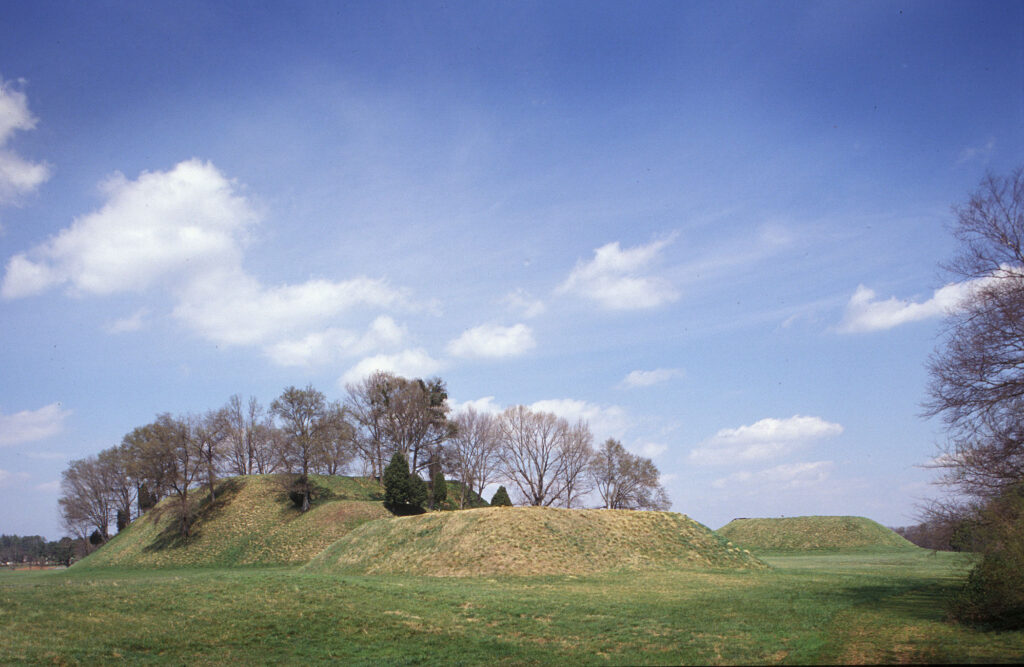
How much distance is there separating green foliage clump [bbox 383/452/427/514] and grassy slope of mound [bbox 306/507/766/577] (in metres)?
17.2

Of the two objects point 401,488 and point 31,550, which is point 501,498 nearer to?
point 401,488

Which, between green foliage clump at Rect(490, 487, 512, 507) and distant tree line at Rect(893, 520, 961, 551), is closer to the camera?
distant tree line at Rect(893, 520, 961, 551)

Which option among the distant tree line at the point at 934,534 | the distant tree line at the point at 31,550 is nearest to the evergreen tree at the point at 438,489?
the distant tree line at the point at 934,534

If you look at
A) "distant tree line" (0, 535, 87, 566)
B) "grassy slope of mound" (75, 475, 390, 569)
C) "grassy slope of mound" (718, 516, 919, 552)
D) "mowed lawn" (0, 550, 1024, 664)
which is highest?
"mowed lawn" (0, 550, 1024, 664)

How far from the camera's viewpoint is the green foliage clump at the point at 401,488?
5384cm

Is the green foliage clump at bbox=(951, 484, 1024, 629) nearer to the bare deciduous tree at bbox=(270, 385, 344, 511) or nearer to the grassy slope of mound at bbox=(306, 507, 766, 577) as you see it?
the grassy slope of mound at bbox=(306, 507, 766, 577)

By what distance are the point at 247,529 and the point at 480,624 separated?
1600 inches

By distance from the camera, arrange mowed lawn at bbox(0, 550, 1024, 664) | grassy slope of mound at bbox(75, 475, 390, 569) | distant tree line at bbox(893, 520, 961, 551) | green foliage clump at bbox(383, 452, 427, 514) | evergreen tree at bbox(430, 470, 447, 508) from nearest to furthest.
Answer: mowed lawn at bbox(0, 550, 1024, 664)
distant tree line at bbox(893, 520, 961, 551)
grassy slope of mound at bbox(75, 475, 390, 569)
green foliage clump at bbox(383, 452, 427, 514)
evergreen tree at bbox(430, 470, 447, 508)

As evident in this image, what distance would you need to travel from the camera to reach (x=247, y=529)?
49.5 m

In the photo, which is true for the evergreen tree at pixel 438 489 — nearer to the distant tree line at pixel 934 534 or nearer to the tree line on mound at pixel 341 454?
the tree line on mound at pixel 341 454

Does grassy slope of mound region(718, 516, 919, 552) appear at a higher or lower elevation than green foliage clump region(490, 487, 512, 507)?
lower

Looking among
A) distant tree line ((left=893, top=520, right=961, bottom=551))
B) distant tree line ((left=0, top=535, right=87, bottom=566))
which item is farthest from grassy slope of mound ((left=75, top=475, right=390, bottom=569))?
distant tree line ((left=0, top=535, right=87, bottom=566))

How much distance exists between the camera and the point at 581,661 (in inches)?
474

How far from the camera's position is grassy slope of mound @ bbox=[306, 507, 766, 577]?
27.7 meters
